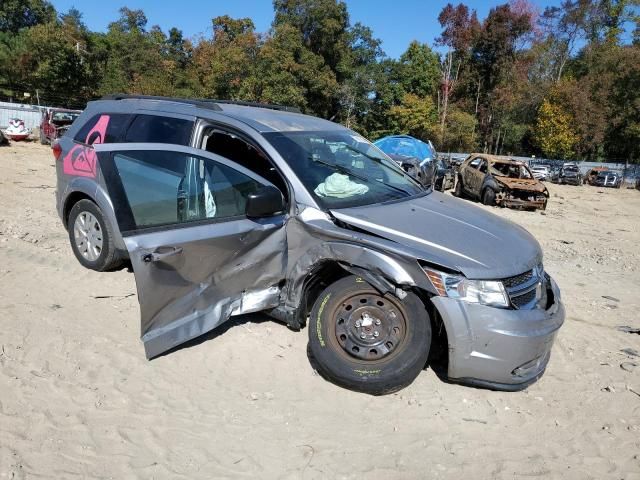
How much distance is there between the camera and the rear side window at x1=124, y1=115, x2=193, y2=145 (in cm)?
444

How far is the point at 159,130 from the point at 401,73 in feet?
147

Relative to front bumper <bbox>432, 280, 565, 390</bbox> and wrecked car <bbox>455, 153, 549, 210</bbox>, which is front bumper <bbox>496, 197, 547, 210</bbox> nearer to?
wrecked car <bbox>455, 153, 549, 210</bbox>

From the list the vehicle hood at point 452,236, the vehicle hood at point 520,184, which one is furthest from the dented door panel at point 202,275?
the vehicle hood at point 520,184

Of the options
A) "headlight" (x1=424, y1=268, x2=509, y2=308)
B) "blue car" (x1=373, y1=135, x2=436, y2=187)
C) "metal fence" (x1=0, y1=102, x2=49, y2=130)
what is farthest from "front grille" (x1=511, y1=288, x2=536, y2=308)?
"metal fence" (x1=0, y1=102, x2=49, y2=130)

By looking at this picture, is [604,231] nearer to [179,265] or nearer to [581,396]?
[581,396]

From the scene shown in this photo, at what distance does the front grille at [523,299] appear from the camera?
3332 millimetres

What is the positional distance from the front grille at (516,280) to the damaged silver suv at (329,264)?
11 mm

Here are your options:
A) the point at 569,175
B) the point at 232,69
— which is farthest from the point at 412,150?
the point at 232,69

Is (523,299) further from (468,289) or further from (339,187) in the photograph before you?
(339,187)

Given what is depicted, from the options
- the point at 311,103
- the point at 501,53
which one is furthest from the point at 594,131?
the point at 311,103

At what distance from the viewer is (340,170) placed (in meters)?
4.21

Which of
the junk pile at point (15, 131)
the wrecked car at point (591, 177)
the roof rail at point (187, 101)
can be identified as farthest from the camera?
the wrecked car at point (591, 177)

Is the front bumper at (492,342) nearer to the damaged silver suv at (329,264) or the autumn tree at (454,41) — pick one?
the damaged silver suv at (329,264)

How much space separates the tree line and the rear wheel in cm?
2499
